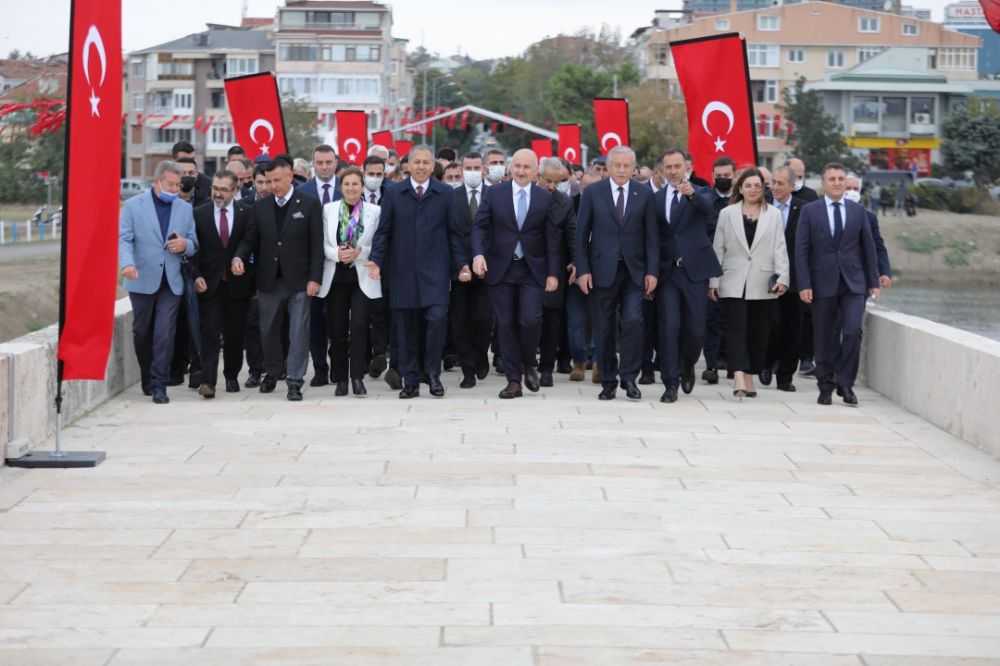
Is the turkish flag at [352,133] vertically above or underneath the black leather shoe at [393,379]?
above

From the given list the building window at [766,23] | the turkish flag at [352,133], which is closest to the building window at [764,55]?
the building window at [766,23]

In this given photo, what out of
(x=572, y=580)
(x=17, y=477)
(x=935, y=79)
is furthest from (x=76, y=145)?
(x=935, y=79)

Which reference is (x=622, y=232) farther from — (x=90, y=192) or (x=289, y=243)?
(x=90, y=192)

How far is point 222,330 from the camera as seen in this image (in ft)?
43.4

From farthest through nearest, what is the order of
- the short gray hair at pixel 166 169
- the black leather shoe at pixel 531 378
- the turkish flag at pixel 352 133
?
1. the turkish flag at pixel 352 133
2. the black leather shoe at pixel 531 378
3. the short gray hair at pixel 166 169

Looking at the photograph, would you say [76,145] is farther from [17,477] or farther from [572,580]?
[572,580]

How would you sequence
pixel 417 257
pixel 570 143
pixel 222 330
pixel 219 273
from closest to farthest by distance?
1. pixel 417 257
2. pixel 219 273
3. pixel 222 330
4. pixel 570 143

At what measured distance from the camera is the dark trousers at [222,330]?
42.0ft

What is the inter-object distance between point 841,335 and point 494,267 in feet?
9.17

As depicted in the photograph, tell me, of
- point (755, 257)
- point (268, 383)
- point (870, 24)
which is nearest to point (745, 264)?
point (755, 257)

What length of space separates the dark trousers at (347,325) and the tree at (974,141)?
6896 centimetres

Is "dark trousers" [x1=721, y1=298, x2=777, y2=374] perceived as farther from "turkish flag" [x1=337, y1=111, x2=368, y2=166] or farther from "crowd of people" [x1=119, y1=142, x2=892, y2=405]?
"turkish flag" [x1=337, y1=111, x2=368, y2=166]

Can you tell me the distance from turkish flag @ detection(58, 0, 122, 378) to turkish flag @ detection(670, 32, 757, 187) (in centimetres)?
586

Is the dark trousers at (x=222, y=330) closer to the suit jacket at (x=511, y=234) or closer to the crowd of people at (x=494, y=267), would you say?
the crowd of people at (x=494, y=267)
